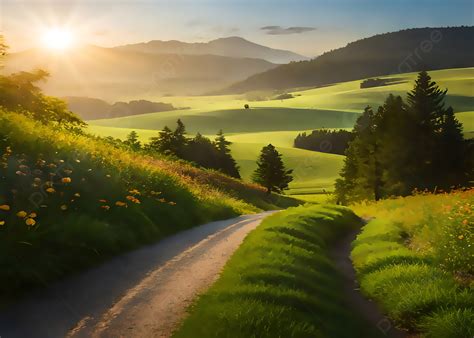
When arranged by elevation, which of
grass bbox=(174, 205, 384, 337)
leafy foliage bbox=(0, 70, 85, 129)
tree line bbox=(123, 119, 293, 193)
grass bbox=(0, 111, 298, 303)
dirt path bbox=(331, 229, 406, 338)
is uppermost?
leafy foliage bbox=(0, 70, 85, 129)

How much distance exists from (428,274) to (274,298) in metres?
4.99

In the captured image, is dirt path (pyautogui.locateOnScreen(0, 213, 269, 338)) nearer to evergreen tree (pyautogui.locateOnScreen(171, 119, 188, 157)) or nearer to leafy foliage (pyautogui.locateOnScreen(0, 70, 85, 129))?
leafy foliage (pyautogui.locateOnScreen(0, 70, 85, 129))

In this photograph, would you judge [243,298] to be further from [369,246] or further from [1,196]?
[369,246]

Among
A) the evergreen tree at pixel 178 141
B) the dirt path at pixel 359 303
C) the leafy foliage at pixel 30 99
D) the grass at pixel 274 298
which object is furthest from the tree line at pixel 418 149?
the grass at pixel 274 298

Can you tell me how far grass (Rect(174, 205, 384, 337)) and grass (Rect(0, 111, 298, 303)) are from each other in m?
3.23

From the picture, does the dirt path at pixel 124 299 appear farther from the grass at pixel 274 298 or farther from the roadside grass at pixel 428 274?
the roadside grass at pixel 428 274

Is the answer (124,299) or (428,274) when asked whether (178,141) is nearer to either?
(428,274)

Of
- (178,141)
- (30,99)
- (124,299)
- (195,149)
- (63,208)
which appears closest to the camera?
(124,299)

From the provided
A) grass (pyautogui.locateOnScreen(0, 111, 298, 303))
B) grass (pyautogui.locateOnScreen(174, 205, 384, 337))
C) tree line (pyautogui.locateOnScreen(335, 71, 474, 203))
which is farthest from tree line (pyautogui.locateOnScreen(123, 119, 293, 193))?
grass (pyautogui.locateOnScreen(174, 205, 384, 337))

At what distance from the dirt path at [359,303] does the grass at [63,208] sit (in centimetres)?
589

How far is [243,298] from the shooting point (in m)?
10.1

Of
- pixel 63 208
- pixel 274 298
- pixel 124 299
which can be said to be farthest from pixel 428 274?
pixel 63 208

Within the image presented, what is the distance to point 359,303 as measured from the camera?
13.1m

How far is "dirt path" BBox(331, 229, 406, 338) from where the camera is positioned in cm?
1143
